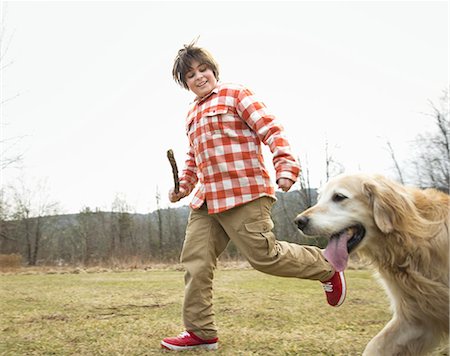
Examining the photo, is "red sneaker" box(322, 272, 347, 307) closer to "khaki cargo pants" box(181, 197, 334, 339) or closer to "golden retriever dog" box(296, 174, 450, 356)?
"khaki cargo pants" box(181, 197, 334, 339)

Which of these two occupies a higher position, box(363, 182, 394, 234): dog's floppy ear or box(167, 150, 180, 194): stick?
box(167, 150, 180, 194): stick

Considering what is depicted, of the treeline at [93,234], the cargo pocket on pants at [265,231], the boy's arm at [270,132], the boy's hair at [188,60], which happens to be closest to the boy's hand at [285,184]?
the boy's arm at [270,132]

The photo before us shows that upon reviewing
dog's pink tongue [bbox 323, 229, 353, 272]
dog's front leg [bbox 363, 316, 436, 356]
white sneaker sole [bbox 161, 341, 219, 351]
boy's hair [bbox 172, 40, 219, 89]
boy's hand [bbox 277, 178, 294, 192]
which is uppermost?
boy's hair [bbox 172, 40, 219, 89]

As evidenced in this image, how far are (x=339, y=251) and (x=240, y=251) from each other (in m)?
0.75

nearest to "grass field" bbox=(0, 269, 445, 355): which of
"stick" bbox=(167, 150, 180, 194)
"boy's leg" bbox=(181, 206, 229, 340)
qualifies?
"boy's leg" bbox=(181, 206, 229, 340)

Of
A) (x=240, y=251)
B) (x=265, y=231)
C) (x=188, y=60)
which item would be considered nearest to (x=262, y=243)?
(x=265, y=231)

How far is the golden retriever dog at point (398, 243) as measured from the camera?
2270 mm

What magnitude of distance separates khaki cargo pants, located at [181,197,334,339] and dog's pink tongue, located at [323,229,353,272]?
52cm

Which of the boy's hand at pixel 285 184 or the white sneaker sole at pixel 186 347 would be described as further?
the white sneaker sole at pixel 186 347

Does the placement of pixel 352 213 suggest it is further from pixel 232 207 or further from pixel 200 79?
pixel 200 79

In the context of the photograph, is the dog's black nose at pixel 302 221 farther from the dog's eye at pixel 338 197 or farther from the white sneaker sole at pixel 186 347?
the white sneaker sole at pixel 186 347

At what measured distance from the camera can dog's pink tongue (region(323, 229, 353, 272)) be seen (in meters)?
2.52

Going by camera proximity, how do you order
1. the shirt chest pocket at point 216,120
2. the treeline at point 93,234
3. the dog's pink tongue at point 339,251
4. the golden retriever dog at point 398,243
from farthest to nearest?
the treeline at point 93,234 < the shirt chest pocket at point 216,120 < the dog's pink tongue at point 339,251 < the golden retriever dog at point 398,243

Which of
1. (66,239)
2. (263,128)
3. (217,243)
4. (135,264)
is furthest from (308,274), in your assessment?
(66,239)
